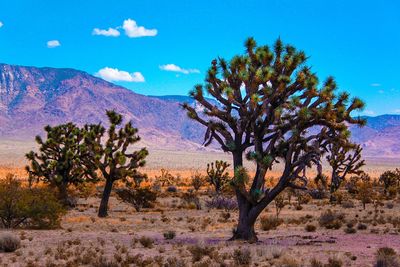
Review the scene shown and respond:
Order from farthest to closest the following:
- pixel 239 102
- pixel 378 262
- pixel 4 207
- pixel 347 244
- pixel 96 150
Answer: pixel 96 150 → pixel 4 207 → pixel 239 102 → pixel 347 244 → pixel 378 262

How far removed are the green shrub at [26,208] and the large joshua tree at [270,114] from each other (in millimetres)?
7997

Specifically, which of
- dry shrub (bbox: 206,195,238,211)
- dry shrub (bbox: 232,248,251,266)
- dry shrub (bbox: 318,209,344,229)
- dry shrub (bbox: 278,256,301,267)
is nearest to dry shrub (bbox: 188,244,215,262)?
dry shrub (bbox: 232,248,251,266)

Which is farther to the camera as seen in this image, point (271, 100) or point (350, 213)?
point (350, 213)

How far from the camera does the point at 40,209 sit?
22.6m

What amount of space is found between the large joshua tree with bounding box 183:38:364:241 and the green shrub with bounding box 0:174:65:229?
26.2 ft

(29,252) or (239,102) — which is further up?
(239,102)

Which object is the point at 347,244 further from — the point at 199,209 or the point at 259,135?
the point at 199,209

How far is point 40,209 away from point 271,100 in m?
10.8

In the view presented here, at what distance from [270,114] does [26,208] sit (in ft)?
35.4

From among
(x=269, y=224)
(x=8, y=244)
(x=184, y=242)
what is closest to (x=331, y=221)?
(x=269, y=224)

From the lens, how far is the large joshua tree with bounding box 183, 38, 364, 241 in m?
17.6

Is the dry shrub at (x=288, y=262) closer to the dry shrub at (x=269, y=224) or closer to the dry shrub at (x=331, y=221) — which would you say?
the dry shrub at (x=269, y=224)

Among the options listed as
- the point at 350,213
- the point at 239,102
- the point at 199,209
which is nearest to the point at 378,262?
the point at 239,102

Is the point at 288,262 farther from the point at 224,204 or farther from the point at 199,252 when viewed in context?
the point at 224,204
